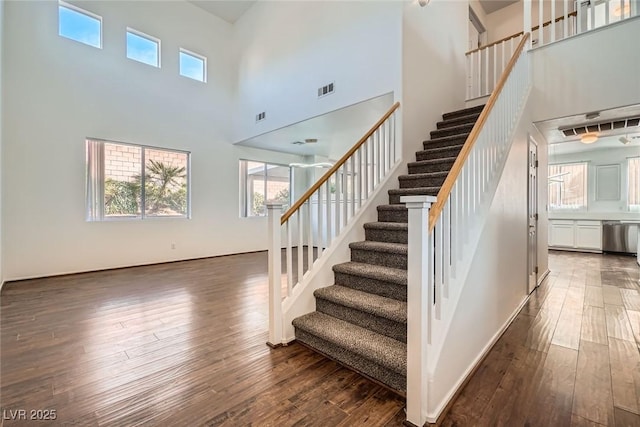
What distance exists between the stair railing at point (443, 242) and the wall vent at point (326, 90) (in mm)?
2568

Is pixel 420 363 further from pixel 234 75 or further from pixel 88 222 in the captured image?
pixel 234 75

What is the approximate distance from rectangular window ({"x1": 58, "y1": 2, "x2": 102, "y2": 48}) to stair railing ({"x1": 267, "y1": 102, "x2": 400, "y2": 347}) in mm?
5173

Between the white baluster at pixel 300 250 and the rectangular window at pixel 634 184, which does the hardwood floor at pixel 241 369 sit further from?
the rectangular window at pixel 634 184

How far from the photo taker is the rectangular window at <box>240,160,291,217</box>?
7363mm

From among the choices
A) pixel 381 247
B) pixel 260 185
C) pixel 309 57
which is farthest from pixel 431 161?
pixel 260 185

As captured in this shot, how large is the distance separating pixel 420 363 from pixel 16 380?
259 cm

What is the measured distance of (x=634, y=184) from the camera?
693 cm

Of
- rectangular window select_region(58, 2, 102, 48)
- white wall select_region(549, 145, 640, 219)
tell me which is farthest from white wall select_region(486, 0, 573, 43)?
rectangular window select_region(58, 2, 102, 48)

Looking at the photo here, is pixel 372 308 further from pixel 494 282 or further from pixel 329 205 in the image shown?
pixel 494 282

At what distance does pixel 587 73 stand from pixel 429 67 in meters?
1.84

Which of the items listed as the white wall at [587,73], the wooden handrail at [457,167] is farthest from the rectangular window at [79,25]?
the white wall at [587,73]

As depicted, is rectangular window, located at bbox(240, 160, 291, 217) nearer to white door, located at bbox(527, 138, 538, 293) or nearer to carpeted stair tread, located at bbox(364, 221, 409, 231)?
carpeted stair tread, located at bbox(364, 221, 409, 231)

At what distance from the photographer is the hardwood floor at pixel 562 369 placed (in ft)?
5.32

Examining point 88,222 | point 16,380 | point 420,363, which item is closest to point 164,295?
point 16,380
